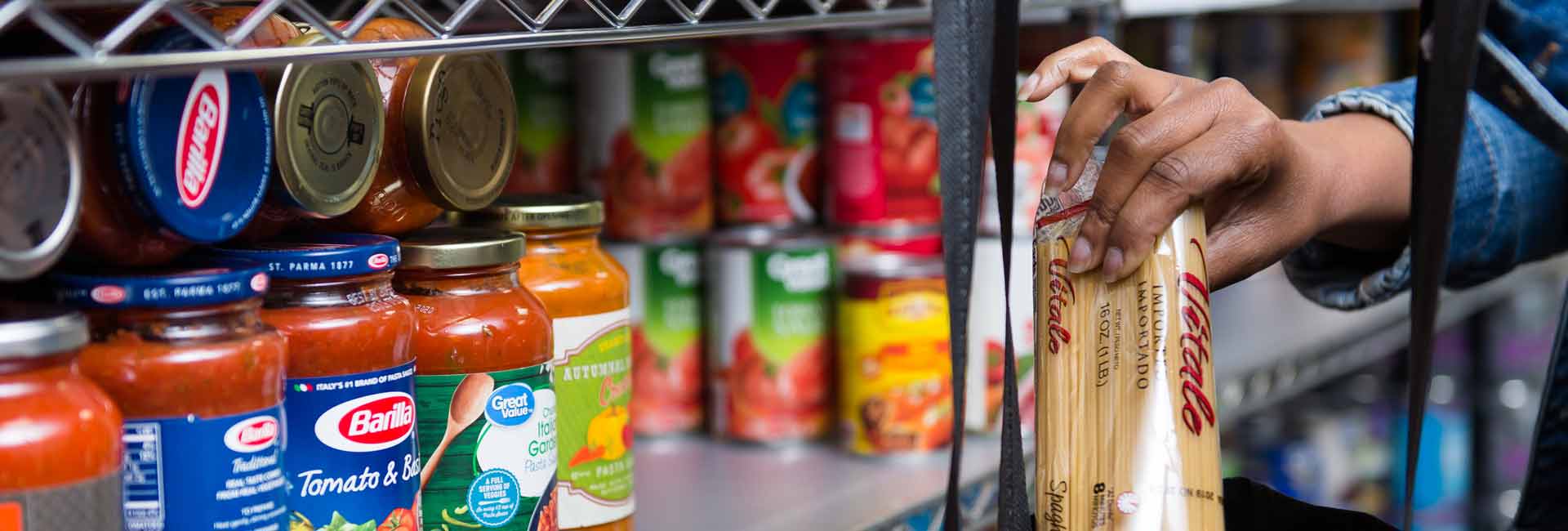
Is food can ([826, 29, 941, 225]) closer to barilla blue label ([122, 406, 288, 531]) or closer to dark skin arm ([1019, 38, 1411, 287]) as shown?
dark skin arm ([1019, 38, 1411, 287])

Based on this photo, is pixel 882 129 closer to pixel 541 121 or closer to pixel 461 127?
pixel 541 121

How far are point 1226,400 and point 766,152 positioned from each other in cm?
65

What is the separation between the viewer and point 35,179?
559 mm

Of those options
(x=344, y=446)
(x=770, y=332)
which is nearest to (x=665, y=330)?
(x=770, y=332)

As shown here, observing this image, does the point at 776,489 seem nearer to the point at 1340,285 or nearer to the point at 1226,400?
the point at 1340,285

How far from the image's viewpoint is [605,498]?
95 cm

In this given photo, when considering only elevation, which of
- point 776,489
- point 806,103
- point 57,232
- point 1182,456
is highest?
point 806,103

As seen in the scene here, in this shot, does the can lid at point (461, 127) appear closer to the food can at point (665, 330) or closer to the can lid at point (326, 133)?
the can lid at point (326, 133)

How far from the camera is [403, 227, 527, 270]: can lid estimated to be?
777 mm

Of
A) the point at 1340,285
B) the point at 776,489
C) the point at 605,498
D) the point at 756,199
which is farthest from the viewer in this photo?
the point at 756,199

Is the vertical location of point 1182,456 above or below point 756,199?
below

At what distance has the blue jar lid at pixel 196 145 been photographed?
615mm

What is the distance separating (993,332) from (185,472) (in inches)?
34.6

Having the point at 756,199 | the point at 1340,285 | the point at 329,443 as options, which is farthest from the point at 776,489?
the point at 329,443
